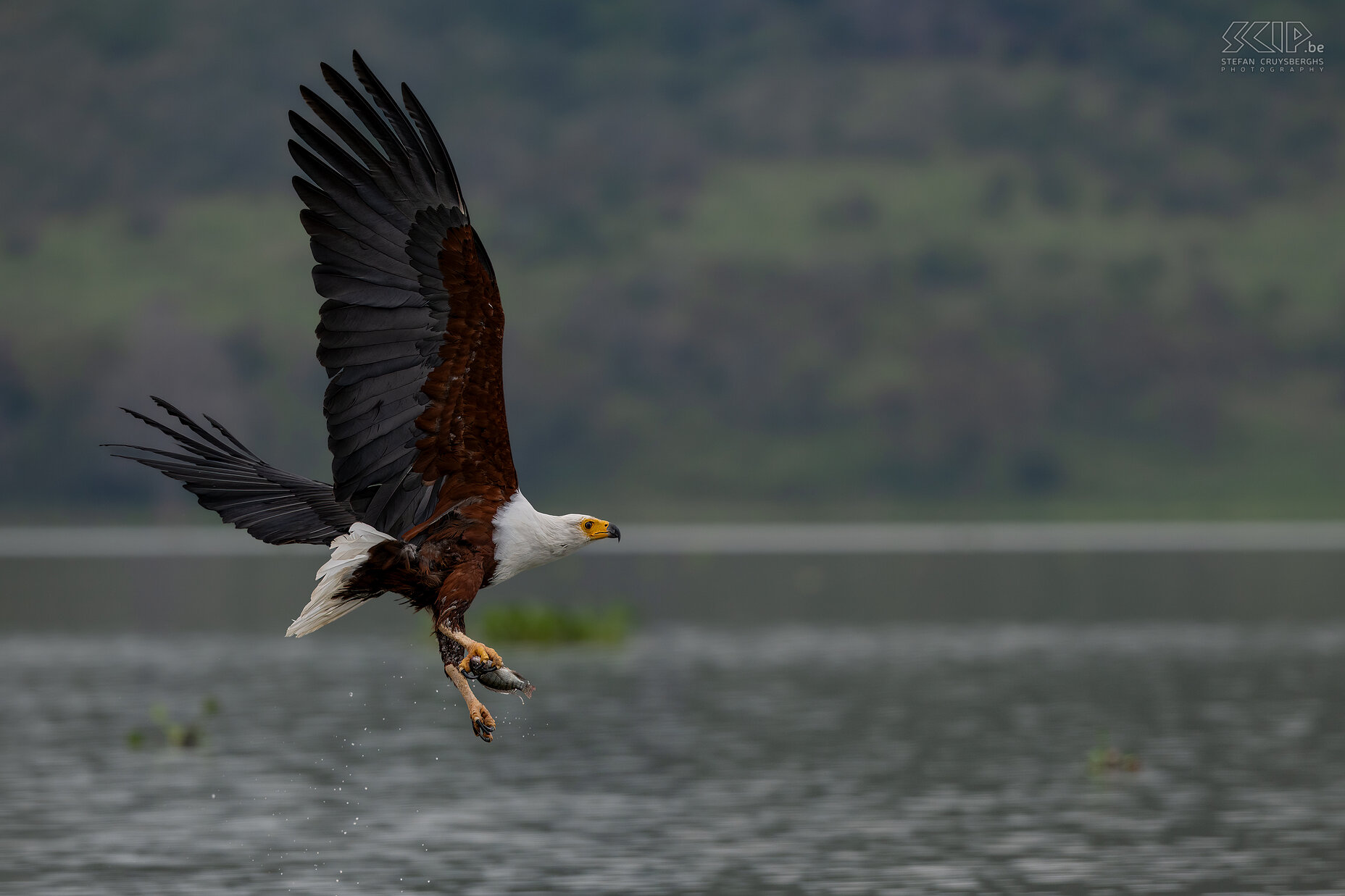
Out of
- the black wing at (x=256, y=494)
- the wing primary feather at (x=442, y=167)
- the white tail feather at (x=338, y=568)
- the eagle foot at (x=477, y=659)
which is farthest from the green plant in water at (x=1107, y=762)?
the eagle foot at (x=477, y=659)

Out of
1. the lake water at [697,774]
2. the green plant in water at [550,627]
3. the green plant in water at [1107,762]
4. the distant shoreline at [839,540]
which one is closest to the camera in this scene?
the lake water at [697,774]

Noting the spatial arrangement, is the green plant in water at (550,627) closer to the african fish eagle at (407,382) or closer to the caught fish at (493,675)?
the african fish eagle at (407,382)

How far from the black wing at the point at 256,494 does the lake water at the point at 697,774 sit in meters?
6.55

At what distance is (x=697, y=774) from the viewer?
2605cm

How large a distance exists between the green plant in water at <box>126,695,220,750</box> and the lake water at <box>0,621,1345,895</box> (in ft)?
0.71

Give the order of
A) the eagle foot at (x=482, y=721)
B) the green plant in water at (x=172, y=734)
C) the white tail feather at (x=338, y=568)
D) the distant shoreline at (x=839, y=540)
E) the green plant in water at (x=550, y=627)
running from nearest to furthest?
1. the eagle foot at (x=482, y=721)
2. the white tail feather at (x=338, y=568)
3. the green plant in water at (x=172, y=734)
4. the green plant in water at (x=550, y=627)
5. the distant shoreline at (x=839, y=540)

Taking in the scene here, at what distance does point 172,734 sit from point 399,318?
17.6 m

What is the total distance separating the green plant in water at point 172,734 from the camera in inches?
1118

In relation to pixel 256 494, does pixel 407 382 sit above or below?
above

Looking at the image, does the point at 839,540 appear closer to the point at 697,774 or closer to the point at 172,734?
the point at 172,734

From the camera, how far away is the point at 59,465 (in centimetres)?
18900

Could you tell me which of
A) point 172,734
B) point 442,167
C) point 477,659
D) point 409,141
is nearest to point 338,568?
point 477,659

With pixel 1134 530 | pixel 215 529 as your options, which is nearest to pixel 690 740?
pixel 1134 530

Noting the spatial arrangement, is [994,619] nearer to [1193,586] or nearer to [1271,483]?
[1193,586]
